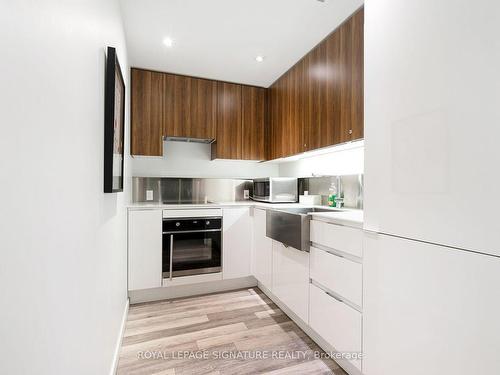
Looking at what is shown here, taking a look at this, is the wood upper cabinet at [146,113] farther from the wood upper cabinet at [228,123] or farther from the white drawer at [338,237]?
the white drawer at [338,237]

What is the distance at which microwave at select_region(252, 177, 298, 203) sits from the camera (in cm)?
288

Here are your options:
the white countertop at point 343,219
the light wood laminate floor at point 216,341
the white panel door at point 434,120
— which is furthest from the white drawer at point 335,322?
the white panel door at point 434,120

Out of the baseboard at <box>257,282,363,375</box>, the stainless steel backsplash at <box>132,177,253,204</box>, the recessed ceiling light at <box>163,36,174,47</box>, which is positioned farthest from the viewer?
the stainless steel backsplash at <box>132,177,253,204</box>

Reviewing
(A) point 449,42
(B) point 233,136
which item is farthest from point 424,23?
(B) point 233,136

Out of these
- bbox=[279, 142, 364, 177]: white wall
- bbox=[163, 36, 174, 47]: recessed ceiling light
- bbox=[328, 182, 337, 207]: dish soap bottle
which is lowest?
bbox=[328, 182, 337, 207]: dish soap bottle

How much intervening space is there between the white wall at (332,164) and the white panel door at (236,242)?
0.85m

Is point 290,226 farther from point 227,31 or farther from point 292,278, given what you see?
point 227,31

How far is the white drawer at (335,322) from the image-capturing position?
1.42m

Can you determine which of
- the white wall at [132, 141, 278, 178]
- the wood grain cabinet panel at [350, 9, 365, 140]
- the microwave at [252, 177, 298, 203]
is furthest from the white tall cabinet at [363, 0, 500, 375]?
the white wall at [132, 141, 278, 178]

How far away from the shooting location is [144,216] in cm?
247

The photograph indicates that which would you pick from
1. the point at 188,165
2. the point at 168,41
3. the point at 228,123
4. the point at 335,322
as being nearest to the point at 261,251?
the point at 335,322

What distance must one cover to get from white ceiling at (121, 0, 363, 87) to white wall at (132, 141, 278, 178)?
91cm

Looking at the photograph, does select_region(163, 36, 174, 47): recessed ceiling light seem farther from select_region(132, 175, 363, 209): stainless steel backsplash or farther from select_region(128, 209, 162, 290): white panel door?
select_region(128, 209, 162, 290): white panel door

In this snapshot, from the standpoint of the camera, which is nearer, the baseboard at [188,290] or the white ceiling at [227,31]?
the white ceiling at [227,31]
